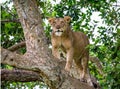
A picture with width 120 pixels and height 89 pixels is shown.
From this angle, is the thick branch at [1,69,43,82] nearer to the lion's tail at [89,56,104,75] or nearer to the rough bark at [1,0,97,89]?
the rough bark at [1,0,97,89]

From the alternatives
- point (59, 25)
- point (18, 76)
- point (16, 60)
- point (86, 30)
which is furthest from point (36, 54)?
point (86, 30)

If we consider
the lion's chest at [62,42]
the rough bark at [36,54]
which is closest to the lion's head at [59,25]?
the lion's chest at [62,42]

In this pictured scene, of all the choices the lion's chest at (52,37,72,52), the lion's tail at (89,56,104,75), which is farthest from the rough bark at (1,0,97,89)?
the lion's tail at (89,56,104,75)

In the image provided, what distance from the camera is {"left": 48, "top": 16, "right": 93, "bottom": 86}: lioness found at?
7.27 meters

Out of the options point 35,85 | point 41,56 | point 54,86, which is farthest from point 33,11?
point 35,85

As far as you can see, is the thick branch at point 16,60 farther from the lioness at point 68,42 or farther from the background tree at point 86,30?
the lioness at point 68,42

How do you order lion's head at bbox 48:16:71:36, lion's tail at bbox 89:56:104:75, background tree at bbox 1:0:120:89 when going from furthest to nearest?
lion's tail at bbox 89:56:104:75, lion's head at bbox 48:16:71:36, background tree at bbox 1:0:120:89

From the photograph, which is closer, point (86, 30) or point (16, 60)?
point (16, 60)

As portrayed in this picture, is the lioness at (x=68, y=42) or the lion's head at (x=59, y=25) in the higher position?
the lion's head at (x=59, y=25)

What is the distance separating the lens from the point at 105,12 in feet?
22.1

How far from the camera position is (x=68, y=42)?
291 inches

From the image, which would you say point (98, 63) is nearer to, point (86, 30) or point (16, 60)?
point (86, 30)

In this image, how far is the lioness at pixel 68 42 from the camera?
7270 millimetres

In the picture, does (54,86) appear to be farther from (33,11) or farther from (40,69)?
(33,11)
